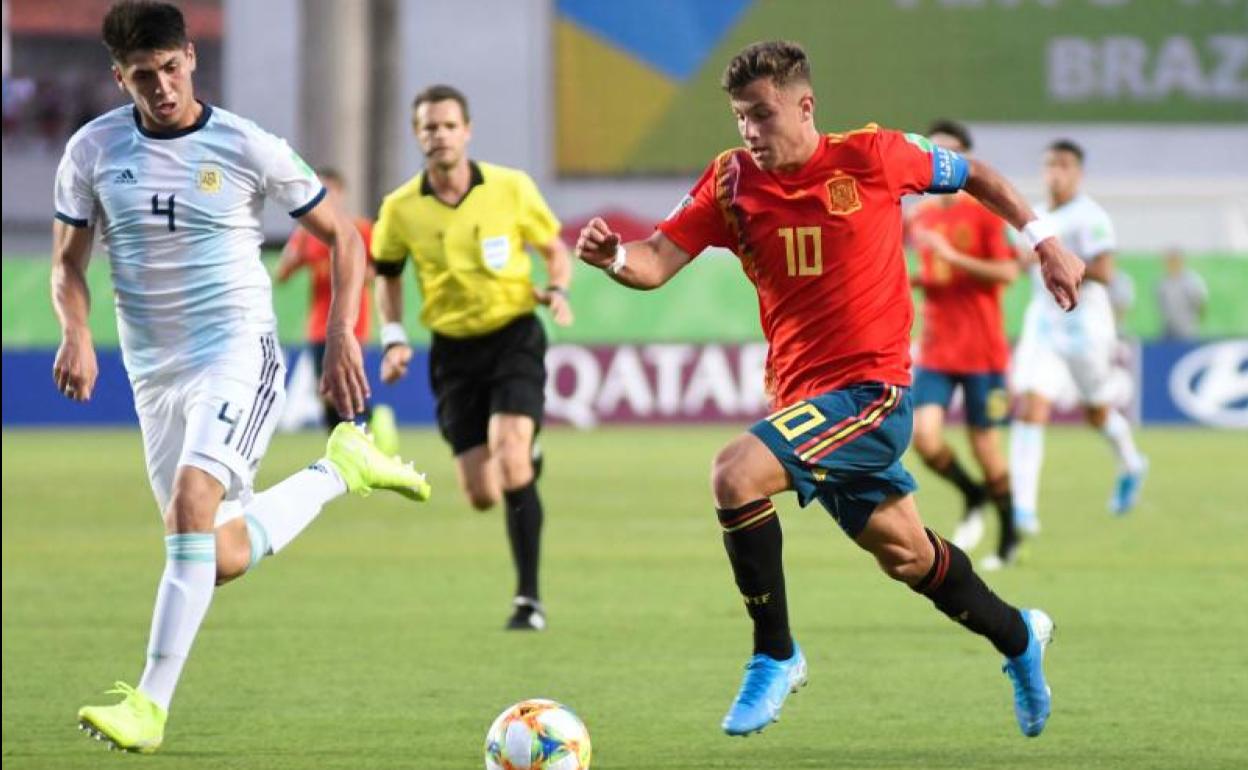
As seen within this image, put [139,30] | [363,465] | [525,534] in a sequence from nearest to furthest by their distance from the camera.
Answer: [139,30], [363,465], [525,534]

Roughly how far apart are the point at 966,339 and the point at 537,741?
282 inches

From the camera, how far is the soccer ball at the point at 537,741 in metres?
6.48

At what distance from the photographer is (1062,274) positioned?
280 inches

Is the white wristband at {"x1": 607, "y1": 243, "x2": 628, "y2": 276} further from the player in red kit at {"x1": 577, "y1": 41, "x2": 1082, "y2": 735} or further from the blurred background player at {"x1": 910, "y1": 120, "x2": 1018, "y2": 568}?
the blurred background player at {"x1": 910, "y1": 120, "x2": 1018, "y2": 568}

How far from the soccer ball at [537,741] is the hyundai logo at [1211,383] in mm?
19880

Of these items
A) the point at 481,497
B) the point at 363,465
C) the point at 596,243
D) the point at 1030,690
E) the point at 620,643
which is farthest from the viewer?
the point at 481,497

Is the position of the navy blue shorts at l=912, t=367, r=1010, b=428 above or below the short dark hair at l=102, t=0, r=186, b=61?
below

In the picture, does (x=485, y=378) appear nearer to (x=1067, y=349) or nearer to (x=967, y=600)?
(x=967, y=600)

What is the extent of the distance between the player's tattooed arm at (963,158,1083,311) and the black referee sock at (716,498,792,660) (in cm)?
110

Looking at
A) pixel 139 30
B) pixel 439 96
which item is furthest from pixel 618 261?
pixel 439 96

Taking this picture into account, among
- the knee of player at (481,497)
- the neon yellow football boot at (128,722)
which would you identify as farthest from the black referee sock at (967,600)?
the knee of player at (481,497)

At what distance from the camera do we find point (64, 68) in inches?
1615

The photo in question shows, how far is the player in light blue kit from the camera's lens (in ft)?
23.6

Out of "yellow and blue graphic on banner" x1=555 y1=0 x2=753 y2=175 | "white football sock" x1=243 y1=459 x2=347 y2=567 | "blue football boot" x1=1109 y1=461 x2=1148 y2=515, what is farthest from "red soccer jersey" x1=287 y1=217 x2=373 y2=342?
"yellow and blue graphic on banner" x1=555 y1=0 x2=753 y2=175
